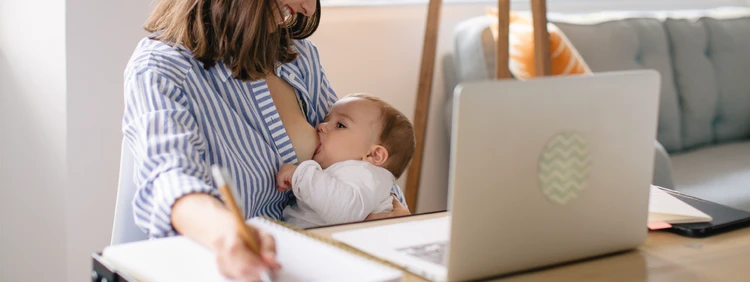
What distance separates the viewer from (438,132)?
2961mm

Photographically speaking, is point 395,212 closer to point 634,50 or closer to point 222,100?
point 222,100

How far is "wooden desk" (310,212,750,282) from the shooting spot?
937 mm

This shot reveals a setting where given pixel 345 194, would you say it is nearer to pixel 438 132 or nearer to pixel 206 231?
pixel 206 231

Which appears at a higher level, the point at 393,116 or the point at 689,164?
the point at 393,116

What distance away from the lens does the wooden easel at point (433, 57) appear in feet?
8.00

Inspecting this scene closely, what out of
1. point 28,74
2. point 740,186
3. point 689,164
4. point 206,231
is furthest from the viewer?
point 689,164

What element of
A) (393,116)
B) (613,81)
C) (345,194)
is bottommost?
(345,194)

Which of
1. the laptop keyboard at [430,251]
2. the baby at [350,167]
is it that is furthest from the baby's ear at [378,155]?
the laptop keyboard at [430,251]

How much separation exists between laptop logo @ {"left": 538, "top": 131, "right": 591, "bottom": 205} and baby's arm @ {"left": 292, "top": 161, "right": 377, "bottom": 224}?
50 cm

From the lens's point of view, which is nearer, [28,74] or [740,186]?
[28,74]

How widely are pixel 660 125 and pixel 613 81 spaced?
2244 mm

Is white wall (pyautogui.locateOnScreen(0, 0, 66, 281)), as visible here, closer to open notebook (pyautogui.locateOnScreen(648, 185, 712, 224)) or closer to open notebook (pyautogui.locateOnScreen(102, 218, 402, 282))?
open notebook (pyautogui.locateOnScreen(102, 218, 402, 282))

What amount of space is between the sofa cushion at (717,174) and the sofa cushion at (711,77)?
0.30 feet

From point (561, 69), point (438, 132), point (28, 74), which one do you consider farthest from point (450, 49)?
point (28, 74)
